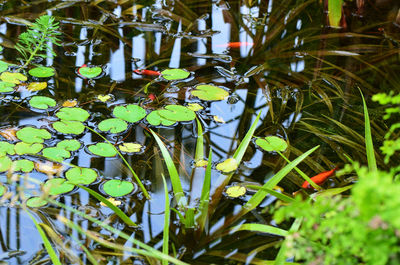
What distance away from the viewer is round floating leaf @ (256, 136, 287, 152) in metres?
1.91

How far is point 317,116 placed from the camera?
2139mm

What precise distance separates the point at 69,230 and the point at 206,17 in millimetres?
1960

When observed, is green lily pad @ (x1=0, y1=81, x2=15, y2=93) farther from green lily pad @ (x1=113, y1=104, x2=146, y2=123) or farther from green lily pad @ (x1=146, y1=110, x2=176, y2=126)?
green lily pad @ (x1=146, y1=110, x2=176, y2=126)

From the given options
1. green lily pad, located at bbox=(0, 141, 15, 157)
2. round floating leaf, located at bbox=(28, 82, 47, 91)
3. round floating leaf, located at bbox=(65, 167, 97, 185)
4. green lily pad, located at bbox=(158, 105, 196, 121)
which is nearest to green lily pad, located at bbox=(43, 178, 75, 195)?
round floating leaf, located at bbox=(65, 167, 97, 185)

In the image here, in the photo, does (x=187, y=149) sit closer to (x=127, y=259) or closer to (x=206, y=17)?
(x=127, y=259)

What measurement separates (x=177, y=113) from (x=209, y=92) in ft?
0.93

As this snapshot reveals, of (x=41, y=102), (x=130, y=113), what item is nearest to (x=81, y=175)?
(x=130, y=113)

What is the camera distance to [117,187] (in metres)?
1.64

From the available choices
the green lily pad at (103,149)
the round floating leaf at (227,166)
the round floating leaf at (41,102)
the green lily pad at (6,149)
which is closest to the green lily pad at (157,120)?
the green lily pad at (103,149)

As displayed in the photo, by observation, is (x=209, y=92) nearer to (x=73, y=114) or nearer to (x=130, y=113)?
(x=130, y=113)

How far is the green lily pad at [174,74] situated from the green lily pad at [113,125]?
0.48m

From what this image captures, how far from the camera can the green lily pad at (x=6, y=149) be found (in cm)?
172

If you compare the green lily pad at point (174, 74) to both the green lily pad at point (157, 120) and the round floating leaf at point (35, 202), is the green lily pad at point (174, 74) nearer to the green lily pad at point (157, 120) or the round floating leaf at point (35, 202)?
the green lily pad at point (157, 120)

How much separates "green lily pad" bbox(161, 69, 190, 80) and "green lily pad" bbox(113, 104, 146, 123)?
0.35m
